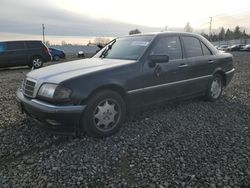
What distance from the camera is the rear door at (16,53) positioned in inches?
618

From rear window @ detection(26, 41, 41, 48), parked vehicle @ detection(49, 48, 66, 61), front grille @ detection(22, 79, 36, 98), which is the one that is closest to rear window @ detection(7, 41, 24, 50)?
rear window @ detection(26, 41, 41, 48)

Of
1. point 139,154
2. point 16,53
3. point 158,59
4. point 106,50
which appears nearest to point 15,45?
point 16,53

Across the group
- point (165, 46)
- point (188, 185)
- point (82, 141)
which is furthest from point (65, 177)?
point (165, 46)

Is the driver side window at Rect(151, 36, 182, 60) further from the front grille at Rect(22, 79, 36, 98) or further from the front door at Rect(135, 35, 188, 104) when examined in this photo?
the front grille at Rect(22, 79, 36, 98)

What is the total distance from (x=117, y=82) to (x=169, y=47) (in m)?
1.54

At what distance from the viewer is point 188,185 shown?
3066 mm

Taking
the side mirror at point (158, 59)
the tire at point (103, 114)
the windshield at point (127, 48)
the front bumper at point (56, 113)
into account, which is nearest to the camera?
the front bumper at point (56, 113)

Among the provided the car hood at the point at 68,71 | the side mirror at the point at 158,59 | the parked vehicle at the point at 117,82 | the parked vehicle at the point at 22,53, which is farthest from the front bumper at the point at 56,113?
the parked vehicle at the point at 22,53

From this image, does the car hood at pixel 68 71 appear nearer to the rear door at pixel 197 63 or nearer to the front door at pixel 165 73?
the front door at pixel 165 73

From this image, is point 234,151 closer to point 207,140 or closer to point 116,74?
point 207,140

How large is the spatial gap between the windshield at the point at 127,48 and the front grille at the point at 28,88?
1.54 metres

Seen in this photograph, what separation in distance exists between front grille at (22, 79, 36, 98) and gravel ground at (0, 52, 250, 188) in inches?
24.3

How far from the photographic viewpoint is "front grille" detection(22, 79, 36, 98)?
4.27m

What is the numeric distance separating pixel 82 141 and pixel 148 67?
64.3 inches
